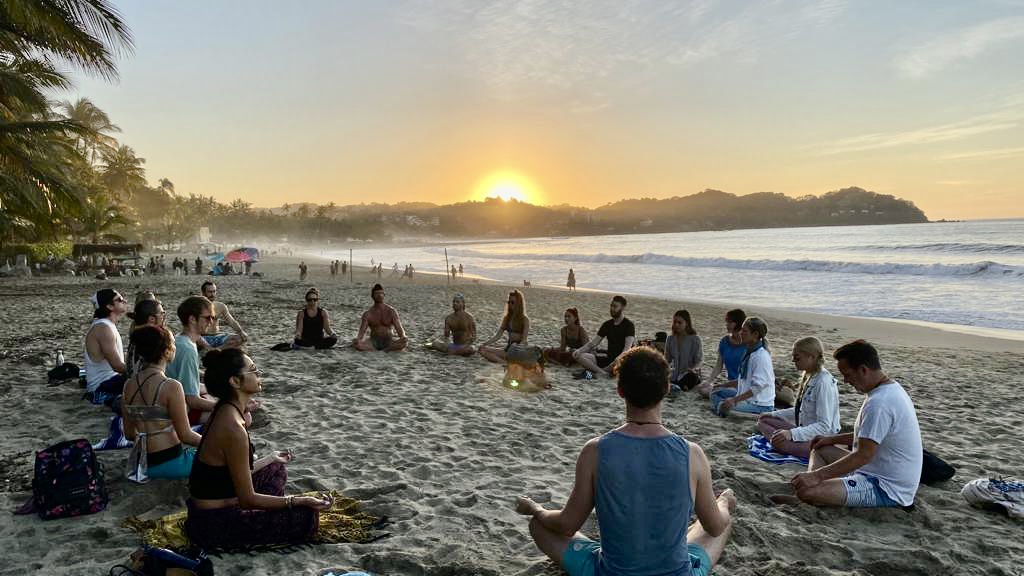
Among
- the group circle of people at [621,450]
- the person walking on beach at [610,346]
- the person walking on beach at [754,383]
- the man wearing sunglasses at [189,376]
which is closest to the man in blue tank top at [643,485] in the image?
the group circle of people at [621,450]

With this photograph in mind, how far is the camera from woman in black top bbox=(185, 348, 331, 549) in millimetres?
3004

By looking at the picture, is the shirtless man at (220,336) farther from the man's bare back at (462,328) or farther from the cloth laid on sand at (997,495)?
the cloth laid on sand at (997,495)

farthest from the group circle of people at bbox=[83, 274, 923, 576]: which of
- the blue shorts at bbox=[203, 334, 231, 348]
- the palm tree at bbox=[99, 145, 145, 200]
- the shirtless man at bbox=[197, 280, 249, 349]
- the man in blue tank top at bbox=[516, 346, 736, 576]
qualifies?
the palm tree at bbox=[99, 145, 145, 200]

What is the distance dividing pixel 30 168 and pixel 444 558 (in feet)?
51.7

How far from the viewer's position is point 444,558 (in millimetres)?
3371

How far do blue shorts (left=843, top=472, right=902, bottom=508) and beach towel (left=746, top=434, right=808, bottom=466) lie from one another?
98 centimetres

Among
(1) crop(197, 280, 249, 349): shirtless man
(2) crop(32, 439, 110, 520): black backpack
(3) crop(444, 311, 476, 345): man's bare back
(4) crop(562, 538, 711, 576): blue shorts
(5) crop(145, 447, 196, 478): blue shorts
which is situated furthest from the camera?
(3) crop(444, 311, 476, 345): man's bare back

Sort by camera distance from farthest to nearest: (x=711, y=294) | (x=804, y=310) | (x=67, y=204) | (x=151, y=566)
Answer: (x=711, y=294)
(x=804, y=310)
(x=67, y=204)
(x=151, y=566)

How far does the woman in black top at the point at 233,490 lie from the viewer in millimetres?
3004

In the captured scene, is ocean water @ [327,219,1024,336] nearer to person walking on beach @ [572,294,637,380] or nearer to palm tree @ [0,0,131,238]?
person walking on beach @ [572,294,637,380]

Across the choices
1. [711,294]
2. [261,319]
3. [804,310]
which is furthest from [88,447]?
[711,294]

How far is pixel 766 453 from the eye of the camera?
517cm

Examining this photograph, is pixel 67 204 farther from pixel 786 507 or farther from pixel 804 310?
pixel 804 310

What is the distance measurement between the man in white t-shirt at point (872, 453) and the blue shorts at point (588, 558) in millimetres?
1788
